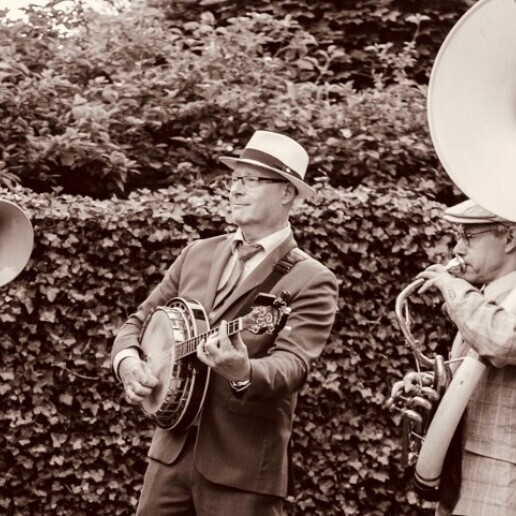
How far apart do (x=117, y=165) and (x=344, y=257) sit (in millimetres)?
1747

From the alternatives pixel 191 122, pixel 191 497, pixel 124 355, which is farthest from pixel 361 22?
pixel 191 497

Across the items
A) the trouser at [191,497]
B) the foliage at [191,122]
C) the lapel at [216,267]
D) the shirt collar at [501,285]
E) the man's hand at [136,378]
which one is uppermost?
the shirt collar at [501,285]

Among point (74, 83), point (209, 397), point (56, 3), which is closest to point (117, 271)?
point (209, 397)

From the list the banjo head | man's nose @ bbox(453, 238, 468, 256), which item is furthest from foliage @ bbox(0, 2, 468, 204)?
man's nose @ bbox(453, 238, 468, 256)

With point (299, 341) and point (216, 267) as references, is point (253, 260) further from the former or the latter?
point (299, 341)

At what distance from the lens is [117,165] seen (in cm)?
682

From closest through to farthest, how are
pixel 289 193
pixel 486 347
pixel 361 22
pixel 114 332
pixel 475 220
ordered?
pixel 486 347 → pixel 475 220 → pixel 289 193 → pixel 114 332 → pixel 361 22

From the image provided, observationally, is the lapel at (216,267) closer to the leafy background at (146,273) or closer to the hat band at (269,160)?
the hat band at (269,160)

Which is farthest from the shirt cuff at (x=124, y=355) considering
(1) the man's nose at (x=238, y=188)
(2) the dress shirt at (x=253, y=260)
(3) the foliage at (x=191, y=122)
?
(3) the foliage at (x=191, y=122)

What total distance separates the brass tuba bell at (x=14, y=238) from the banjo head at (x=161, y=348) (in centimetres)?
122

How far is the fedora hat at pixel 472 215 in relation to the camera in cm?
351

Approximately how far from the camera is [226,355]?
135 inches

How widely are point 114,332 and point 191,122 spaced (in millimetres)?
2171

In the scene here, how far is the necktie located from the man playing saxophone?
0.83 meters
